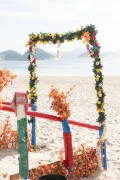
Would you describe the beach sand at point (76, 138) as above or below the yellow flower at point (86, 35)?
below

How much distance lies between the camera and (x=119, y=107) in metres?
17.5

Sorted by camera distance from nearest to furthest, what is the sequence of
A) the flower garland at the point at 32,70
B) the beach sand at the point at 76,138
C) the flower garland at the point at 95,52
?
the beach sand at the point at 76,138, the flower garland at the point at 95,52, the flower garland at the point at 32,70

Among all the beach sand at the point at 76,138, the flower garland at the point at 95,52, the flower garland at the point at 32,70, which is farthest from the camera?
the flower garland at the point at 32,70

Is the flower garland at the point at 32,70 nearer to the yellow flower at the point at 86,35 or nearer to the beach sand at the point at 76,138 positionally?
the beach sand at the point at 76,138

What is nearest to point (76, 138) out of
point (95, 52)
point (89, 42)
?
point (95, 52)

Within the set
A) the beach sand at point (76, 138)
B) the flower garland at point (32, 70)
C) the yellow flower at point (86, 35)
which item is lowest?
the beach sand at point (76, 138)

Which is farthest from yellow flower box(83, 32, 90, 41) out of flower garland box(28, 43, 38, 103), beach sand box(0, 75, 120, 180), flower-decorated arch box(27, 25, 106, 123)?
flower garland box(28, 43, 38, 103)

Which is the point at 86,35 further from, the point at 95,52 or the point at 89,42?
the point at 95,52

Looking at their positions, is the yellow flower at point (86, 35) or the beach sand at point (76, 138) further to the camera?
the yellow flower at point (86, 35)

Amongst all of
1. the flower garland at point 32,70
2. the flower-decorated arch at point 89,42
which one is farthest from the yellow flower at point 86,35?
the flower garland at point 32,70

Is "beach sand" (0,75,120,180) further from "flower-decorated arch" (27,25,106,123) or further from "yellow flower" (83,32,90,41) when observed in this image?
"yellow flower" (83,32,90,41)

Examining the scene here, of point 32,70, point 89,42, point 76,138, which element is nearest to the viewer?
point 89,42

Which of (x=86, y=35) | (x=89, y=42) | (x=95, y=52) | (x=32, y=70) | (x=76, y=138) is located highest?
(x=86, y=35)

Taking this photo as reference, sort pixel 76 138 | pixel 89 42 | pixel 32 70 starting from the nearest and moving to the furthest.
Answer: pixel 89 42 < pixel 32 70 < pixel 76 138
